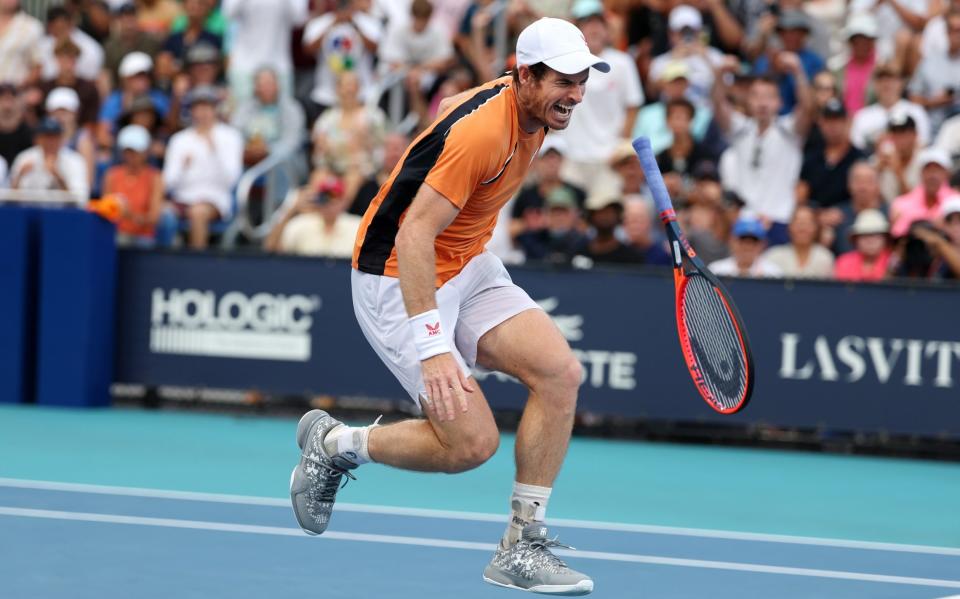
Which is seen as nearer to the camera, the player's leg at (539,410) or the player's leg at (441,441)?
the player's leg at (441,441)

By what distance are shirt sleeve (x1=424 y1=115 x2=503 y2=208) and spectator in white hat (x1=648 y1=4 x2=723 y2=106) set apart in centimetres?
752

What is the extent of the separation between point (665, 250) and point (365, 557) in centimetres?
514

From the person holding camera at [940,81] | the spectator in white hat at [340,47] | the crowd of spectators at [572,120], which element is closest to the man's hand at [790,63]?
the crowd of spectators at [572,120]

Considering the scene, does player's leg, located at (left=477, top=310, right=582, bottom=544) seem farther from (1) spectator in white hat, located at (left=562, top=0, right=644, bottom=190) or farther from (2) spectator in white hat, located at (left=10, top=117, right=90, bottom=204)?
(2) spectator in white hat, located at (left=10, top=117, right=90, bottom=204)

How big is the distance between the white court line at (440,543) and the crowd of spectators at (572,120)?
428 centimetres

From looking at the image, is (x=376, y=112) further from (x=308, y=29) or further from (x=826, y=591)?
(x=826, y=591)

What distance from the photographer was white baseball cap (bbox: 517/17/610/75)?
5.18m

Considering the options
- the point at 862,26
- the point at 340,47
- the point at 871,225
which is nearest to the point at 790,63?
the point at 862,26

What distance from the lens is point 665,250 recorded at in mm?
10891

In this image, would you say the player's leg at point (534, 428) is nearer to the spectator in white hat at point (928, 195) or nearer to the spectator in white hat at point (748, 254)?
the spectator in white hat at point (748, 254)

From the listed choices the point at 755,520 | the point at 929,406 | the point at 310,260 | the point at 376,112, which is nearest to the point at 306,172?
the point at 376,112

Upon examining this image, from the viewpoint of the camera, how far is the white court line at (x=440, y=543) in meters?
6.19


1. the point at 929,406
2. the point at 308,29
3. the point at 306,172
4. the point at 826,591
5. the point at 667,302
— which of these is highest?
the point at 308,29

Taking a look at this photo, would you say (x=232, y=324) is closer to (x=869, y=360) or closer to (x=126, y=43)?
(x=869, y=360)
